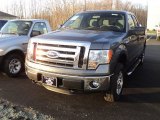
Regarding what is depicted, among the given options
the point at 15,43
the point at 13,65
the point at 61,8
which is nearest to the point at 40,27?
the point at 15,43

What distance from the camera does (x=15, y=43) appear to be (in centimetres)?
795

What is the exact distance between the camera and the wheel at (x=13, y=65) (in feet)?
25.7

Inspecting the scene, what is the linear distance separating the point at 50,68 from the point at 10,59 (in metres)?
2.82

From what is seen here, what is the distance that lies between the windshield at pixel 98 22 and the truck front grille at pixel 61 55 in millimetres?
1513

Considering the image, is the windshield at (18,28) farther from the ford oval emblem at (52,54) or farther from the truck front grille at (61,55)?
the ford oval emblem at (52,54)

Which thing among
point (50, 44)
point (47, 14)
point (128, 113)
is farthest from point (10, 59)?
point (47, 14)

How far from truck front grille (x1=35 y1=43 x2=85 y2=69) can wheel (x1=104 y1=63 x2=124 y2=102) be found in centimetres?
73

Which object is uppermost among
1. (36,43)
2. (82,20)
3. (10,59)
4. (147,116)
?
(82,20)

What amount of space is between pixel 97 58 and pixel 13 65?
3.61 metres

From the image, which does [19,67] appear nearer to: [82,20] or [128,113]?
[82,20]

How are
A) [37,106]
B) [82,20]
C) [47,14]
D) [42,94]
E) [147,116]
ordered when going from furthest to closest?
[47,14] < [82,20] < [42,94] < [37,106] < [147,116]

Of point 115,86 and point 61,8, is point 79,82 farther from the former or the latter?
point 61,8

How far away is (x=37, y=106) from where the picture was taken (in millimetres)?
5551

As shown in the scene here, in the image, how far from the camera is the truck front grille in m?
5.28
